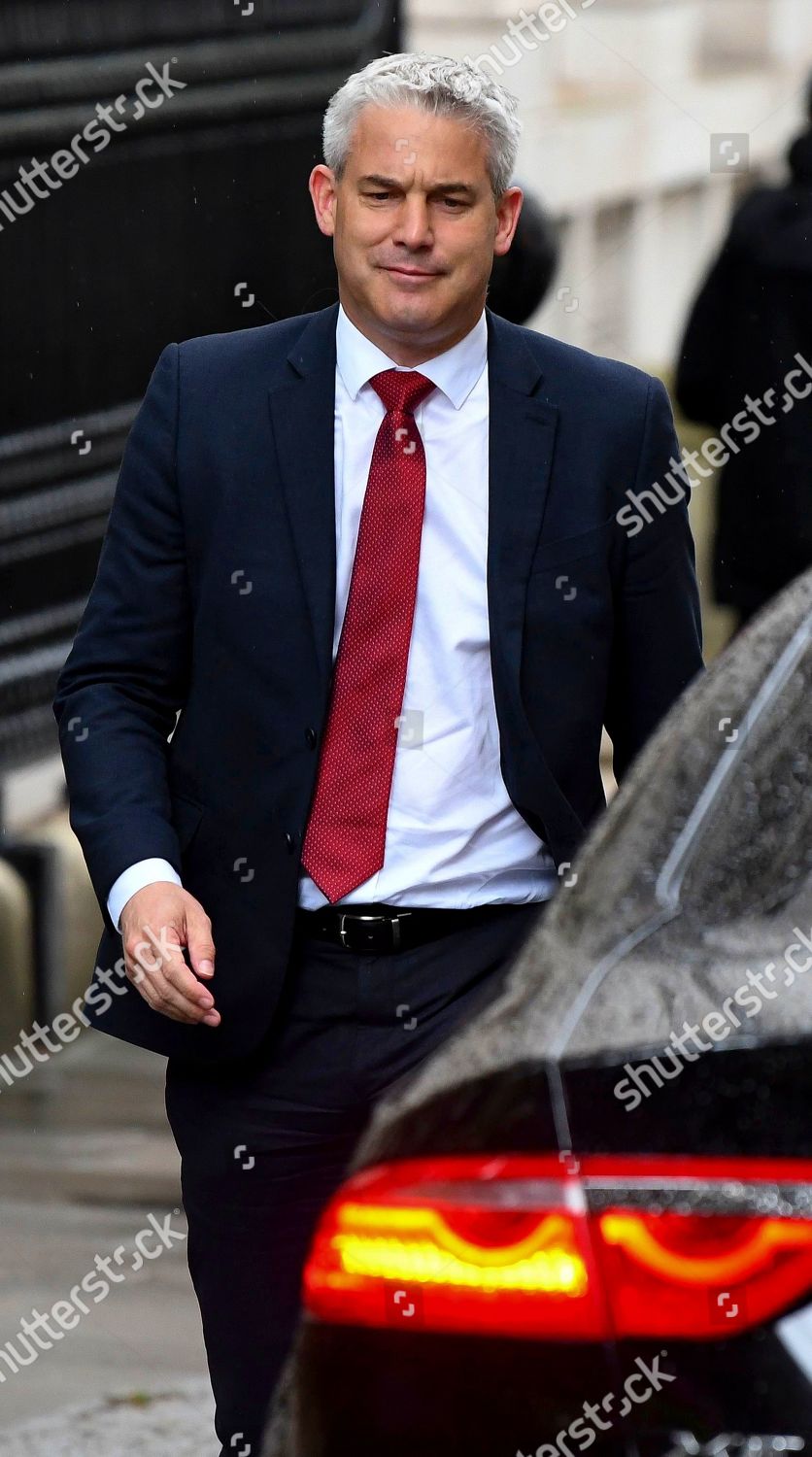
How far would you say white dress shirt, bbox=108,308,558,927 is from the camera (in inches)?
115

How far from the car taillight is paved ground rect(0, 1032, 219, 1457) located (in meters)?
2.20

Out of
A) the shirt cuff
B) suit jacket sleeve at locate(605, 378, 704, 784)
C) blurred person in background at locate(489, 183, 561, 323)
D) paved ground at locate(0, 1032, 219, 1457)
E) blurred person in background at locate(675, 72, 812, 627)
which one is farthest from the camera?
blurred person in background at locate(675, 72, 812, 627)

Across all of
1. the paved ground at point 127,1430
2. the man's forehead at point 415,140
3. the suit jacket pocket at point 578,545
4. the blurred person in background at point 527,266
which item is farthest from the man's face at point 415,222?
the blurred person in background at point 527,266

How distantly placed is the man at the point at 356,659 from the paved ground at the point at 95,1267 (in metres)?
1.11

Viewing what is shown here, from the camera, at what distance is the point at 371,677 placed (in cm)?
293

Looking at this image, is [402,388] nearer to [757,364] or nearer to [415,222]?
[415,222]

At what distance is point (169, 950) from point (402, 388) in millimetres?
712

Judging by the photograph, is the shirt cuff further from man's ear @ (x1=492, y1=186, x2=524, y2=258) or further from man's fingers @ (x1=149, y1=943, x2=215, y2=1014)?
man's ear @ (x1=492, y1=186, x2=524, y2=258)

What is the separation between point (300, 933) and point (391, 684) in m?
0.32

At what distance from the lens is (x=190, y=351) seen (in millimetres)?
3078

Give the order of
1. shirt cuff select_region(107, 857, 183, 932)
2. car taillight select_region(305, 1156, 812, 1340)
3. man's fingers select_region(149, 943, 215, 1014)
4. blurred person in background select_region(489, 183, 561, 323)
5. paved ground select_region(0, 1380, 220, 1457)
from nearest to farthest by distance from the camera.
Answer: car taillight select_region(305, 1156, 812, 1340)
man's fingers select_region(149, 943, 215, 1014)
shirt cuff select_region(107, 857, 183, 932)
paved ground select_region(0, 1380, 220, 1457)
blurred person in background select_region(489, 183, 561, 323)

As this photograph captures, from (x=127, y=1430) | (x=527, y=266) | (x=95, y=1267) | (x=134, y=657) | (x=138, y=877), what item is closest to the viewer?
(x=138, y=877)

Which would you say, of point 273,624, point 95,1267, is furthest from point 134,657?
point 95,1267

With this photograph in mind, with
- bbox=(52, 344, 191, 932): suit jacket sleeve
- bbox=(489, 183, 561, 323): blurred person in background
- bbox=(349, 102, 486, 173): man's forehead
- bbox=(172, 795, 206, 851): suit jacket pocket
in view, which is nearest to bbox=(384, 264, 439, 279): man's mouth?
bbox=(349, 102, 486, 173): man's forehead
